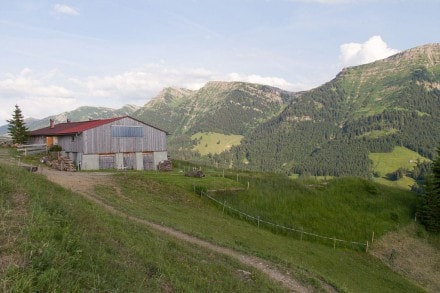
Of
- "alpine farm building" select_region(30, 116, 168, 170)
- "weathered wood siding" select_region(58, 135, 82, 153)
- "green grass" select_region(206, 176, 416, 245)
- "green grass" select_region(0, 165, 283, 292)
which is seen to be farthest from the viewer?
"weathered wood siding" select_region(58, 135, 82, 153)

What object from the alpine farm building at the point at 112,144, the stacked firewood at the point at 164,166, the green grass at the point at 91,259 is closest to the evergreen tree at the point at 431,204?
the green grass at the point at 91,259

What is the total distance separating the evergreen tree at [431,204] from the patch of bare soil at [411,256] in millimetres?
3153

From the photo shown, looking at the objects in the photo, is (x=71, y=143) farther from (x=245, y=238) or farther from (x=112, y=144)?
(x=245, y=238)

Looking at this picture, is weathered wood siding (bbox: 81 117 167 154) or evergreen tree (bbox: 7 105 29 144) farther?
evergreen tree (bbox: 7 105 29 144)

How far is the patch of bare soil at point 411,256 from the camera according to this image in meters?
35.9

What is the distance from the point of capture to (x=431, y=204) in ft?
166

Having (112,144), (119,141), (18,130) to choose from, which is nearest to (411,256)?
(119,141)

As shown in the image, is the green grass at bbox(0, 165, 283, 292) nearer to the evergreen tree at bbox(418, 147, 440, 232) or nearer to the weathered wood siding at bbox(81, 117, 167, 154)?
the weathered wood siding at bbox(81, 117, 167, 154)

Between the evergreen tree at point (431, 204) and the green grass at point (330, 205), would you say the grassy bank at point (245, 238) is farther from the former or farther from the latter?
the evergreen tree at point (431, 204)

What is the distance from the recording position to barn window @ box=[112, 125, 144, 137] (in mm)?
59938

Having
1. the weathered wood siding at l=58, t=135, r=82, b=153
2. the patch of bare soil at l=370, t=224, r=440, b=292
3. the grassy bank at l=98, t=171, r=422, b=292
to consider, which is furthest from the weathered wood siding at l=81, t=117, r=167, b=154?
the patch of bare soil at l=370, t=224, r=440, b=292

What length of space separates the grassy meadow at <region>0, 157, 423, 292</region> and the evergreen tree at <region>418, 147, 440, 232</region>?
258 inches

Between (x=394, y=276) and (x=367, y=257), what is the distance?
400 centimetres

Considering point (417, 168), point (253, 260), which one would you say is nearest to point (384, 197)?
point (253, 260)
